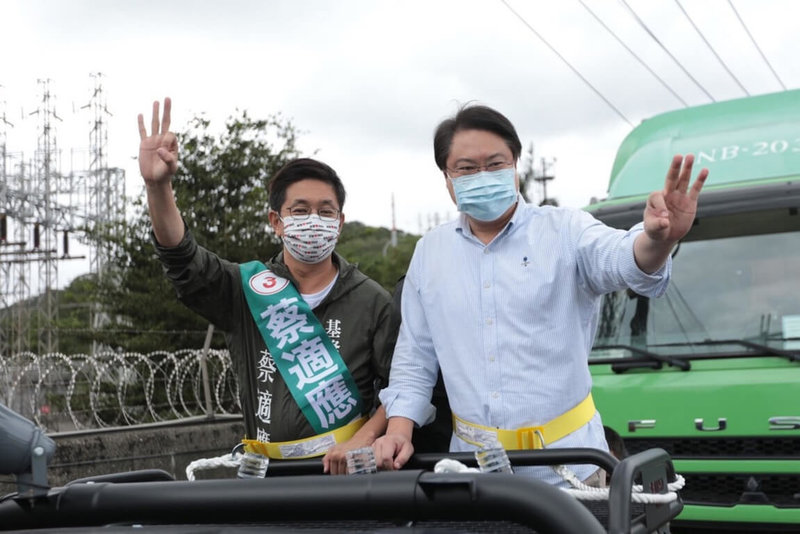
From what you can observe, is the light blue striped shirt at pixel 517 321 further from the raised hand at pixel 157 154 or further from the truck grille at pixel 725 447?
the truck grille at pixel 725 447

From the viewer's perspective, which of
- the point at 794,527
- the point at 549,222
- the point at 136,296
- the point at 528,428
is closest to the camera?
the point at 528,428

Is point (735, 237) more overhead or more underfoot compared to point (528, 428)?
more overhead

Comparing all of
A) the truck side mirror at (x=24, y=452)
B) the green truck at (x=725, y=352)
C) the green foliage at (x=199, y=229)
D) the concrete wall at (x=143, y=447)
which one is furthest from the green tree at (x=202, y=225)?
the truck side mirror at (x=24, y=452)

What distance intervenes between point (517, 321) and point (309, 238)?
34.6 inches

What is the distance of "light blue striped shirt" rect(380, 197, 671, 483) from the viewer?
266 centimetres

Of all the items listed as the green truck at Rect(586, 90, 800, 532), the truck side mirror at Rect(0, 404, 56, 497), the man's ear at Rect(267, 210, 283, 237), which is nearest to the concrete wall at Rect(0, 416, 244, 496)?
the green truck at Rect(586, 90, 800, 532)

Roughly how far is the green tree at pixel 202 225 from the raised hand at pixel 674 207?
37.6ft

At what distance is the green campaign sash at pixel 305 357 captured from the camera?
3025 mm

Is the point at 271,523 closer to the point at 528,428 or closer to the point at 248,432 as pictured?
the point at 528,428

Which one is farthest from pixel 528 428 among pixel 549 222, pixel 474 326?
pixel 549 222

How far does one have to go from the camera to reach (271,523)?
1604mm

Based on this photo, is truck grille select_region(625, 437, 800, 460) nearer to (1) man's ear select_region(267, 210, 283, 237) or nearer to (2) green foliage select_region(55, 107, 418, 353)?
(1) man's ear select_region(267, 210, 283, 237)

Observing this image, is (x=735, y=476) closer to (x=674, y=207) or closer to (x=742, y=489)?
(x=742, y=489)

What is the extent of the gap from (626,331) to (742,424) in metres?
0.87
